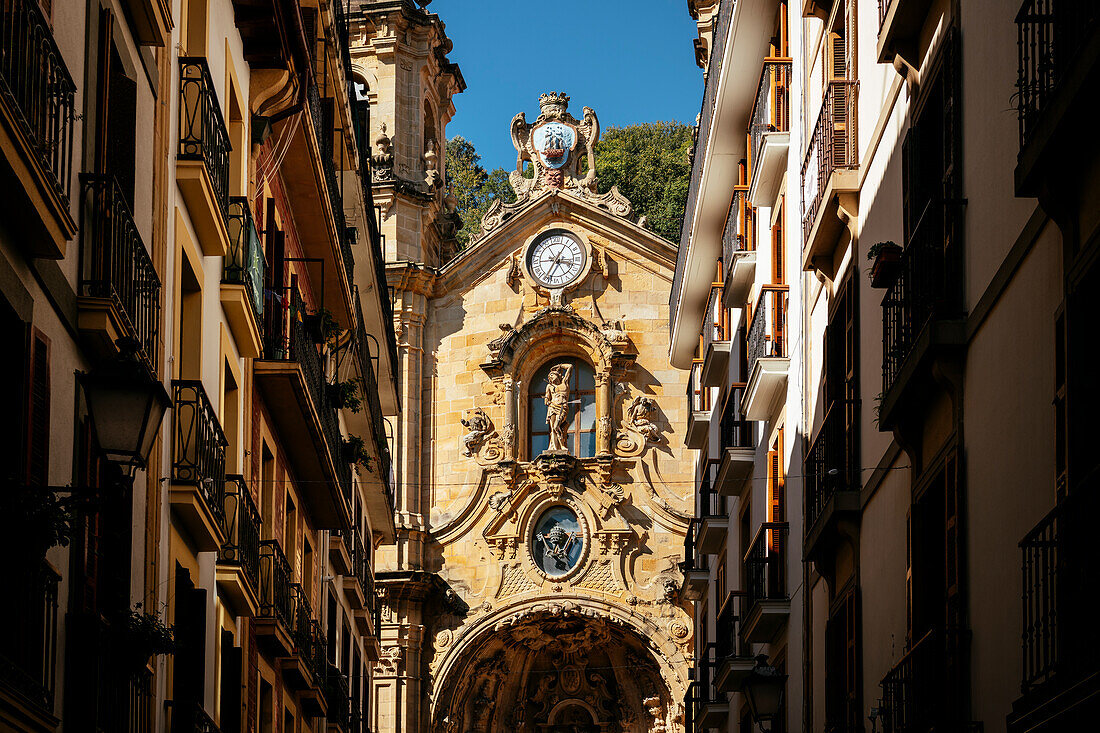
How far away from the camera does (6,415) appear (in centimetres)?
1018

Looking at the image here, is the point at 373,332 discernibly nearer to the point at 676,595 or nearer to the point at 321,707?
the point at 321,707

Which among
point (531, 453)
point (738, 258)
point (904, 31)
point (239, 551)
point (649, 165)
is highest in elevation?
point (649, 165)

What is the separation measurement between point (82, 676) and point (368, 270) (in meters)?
19.7

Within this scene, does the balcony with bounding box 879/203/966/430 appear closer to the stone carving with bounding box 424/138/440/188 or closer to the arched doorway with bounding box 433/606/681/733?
the arched doorway with bounding box 433/606/681/733

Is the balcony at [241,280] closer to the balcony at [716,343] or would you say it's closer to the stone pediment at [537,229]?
the balcony at [716,343]

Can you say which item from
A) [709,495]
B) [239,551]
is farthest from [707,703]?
[239,551]

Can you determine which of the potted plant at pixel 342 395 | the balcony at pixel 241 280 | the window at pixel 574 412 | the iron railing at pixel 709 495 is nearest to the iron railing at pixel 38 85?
the balcony at pixel 241 280

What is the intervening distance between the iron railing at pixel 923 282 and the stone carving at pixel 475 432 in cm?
3293

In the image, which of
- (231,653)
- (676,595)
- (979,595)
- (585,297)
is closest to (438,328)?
(585,297)

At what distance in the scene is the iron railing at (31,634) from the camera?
9820 millimetres

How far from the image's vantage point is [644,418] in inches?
1843

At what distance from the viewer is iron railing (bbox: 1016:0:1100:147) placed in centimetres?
929

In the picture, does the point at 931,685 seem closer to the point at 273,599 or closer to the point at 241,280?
the point at 241,280

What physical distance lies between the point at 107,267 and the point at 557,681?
37.5m
